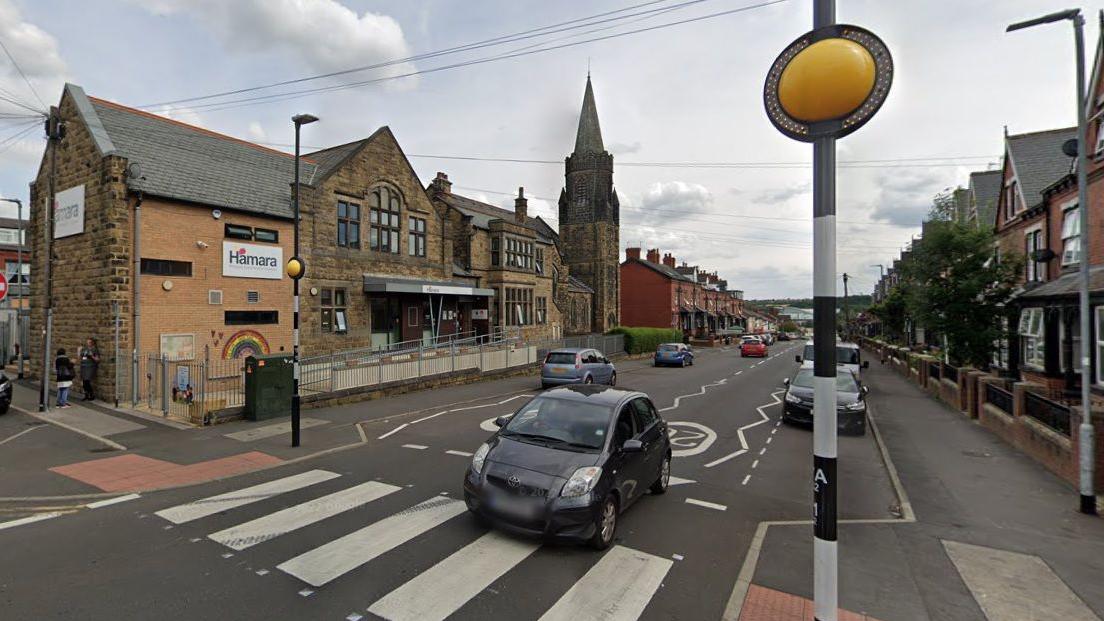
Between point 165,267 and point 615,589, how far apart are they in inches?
660

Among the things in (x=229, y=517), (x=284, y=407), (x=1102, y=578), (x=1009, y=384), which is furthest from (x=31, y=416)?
(x=1009, y=384)

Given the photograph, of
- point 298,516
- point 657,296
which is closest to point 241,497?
point 298,516

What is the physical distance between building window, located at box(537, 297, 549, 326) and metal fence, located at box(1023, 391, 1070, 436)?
2544 centimetres

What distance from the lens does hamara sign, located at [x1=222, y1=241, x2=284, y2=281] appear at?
1692cm

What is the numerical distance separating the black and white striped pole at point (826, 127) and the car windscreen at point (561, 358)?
16040 mm

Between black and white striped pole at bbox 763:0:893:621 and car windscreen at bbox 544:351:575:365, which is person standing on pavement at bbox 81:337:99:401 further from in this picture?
black and white striped pole at bbox 763:0:893:621

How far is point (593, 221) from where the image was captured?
50781mm

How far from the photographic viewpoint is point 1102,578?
213 inches

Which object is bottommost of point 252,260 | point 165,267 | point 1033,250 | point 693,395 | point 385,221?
point 693,395

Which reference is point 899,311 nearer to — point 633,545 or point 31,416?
point 633,545

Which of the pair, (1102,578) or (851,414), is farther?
(851,414)

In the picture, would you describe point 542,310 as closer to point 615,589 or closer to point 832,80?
point 615,589

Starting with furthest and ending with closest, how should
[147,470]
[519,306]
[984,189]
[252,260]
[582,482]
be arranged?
1. [519,306]
2. [984,189]
3. [252,260]
4. [147,470]
5. [582,482]

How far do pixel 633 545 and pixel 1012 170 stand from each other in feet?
84.8
